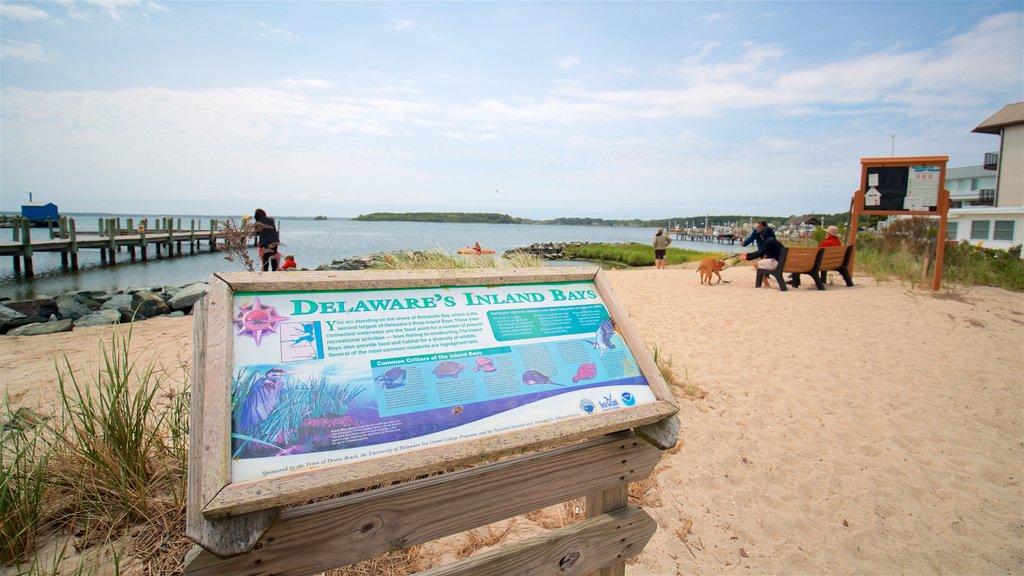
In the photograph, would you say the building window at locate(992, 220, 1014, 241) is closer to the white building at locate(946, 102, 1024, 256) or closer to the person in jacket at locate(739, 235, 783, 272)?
the white building at locate(946, 102, 1024, 256)

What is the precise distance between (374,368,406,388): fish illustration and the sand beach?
6.35ft

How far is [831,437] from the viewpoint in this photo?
4.15 meters

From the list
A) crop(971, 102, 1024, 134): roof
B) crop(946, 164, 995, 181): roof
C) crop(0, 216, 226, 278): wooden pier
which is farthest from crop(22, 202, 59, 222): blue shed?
crop(946, 164, 995, 181): roof

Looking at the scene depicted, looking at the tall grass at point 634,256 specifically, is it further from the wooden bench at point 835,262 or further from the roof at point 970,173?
the roof at point 970,173

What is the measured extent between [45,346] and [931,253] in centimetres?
1752

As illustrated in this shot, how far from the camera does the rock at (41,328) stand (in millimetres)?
7891

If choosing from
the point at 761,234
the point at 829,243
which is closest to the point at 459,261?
the point at 761,234

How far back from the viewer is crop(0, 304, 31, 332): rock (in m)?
8.30

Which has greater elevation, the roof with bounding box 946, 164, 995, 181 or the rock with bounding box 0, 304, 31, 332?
the roof with bounding box 946, 164, 995, 181

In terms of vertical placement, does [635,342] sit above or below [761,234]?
below

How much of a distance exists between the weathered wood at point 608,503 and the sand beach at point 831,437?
77 cm

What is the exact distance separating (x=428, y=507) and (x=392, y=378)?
1.46ft

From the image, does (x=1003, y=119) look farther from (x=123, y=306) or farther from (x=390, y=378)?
(x=123, y=306)

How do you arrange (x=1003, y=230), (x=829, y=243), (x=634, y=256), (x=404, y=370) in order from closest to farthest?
(x=404, y=370) < (x=829, y=243) < (x=1003, y=230) < (x=634, y=256)
